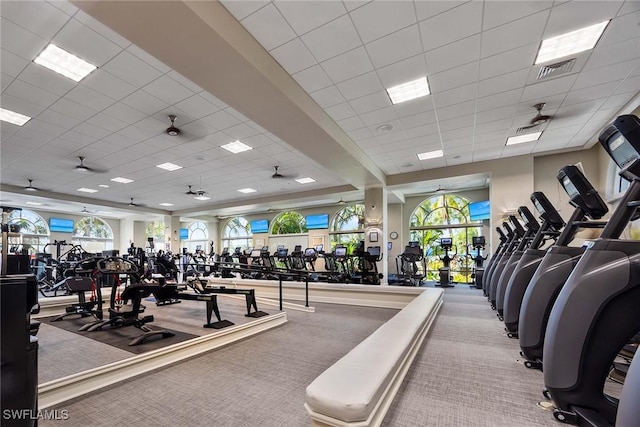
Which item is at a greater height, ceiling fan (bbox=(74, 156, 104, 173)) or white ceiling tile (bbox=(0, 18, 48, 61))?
white ceiling tile (bbox=(0, 18, 48, 61))

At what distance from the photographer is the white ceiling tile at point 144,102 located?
443 centimetres

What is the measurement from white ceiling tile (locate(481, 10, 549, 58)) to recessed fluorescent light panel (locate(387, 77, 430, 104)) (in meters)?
0.93

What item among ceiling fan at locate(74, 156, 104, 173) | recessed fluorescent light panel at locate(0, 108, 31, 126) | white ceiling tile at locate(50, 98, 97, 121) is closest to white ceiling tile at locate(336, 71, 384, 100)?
white ceiling tile at locate(50, 98, 97, 121)

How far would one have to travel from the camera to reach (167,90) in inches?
170

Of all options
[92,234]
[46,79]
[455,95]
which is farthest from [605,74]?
[92,234]

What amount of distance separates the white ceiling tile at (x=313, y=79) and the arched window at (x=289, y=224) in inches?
453

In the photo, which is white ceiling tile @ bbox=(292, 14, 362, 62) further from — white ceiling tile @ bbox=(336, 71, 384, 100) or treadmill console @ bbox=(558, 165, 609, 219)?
treadmill console @ bbox=(558, 165, 609, 219)

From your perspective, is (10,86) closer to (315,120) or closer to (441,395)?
(315,120)

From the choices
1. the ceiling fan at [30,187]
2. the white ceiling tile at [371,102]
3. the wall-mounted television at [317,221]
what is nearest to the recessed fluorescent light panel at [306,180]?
the wall-mounted television at [317,221]

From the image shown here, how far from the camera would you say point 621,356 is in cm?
258

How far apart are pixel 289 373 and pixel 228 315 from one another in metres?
2.40

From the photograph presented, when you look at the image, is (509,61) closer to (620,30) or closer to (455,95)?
(455,95)

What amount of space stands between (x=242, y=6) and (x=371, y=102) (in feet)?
8.55

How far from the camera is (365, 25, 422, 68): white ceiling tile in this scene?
3330mm
